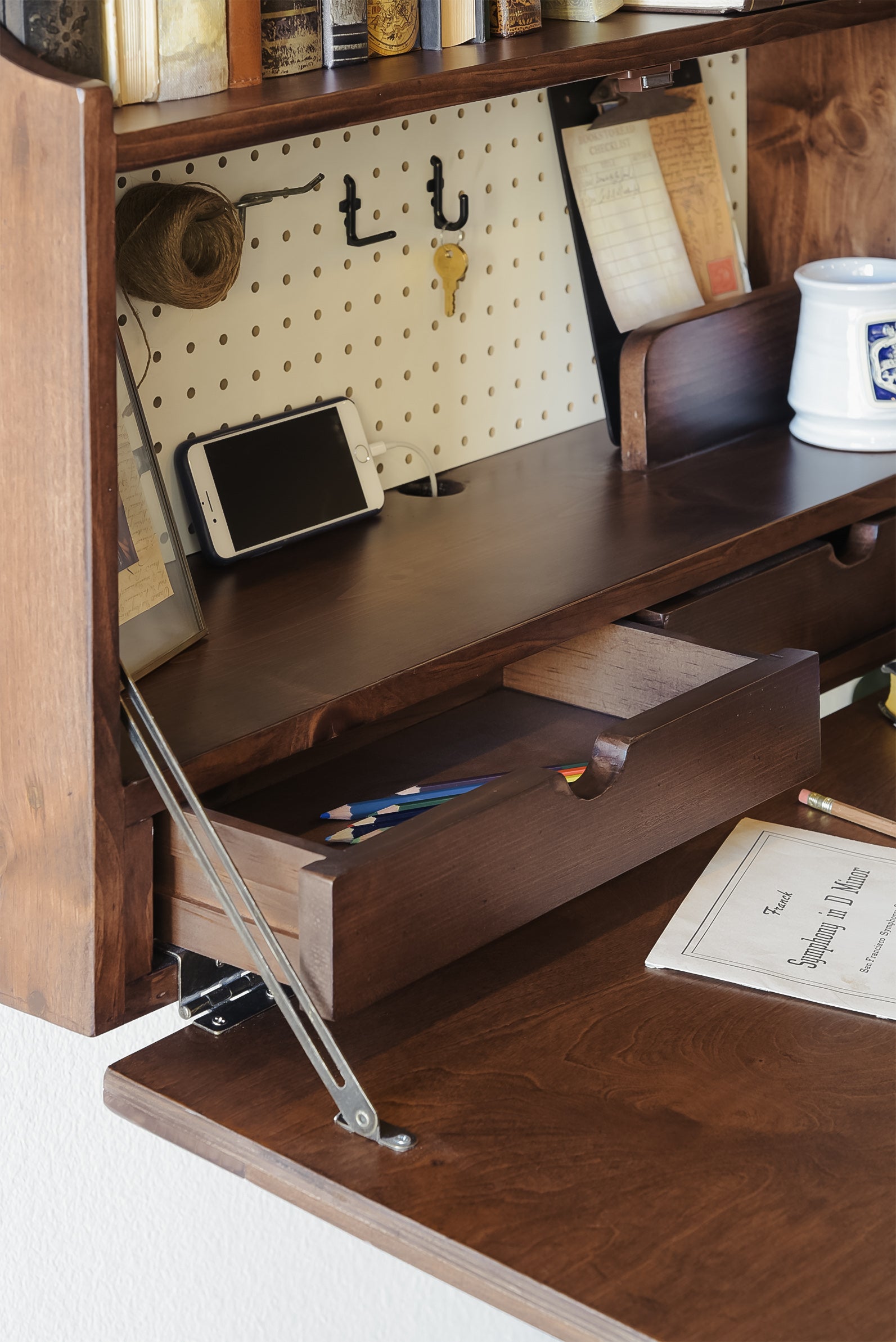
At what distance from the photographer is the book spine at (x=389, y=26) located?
1029 mm

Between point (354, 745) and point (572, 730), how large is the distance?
0.17 meters

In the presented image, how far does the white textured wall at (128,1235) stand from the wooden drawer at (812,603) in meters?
0.60

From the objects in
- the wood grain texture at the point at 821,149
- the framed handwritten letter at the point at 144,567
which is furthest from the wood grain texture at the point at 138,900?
the wood grain texture at the point at 821,149

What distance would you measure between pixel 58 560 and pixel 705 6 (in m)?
0.77

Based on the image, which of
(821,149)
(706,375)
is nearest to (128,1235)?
(706,375)

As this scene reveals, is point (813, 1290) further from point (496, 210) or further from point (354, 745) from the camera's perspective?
point (496, 210)

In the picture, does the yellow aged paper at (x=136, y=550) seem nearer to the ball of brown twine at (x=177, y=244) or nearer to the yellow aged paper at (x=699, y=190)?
the ball of brown twine at (x=177, y=244)

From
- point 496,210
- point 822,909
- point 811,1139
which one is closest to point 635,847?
point 822,909

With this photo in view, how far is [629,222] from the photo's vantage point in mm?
1524

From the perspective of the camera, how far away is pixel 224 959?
869mm

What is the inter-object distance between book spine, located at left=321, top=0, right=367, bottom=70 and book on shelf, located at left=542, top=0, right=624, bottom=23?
27 centimetres

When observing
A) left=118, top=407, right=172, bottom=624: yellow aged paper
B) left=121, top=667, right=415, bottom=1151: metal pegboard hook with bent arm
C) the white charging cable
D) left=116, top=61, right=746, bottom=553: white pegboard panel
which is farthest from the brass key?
left=121, top=667, right=415, bottom=1151: metal pegboard hook with bent arm

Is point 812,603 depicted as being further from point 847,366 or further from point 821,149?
point 821,149

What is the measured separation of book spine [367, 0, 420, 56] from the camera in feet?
3.38
